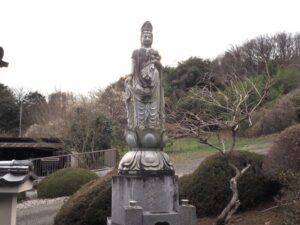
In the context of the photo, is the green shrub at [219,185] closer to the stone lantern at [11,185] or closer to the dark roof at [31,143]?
the stone lantern at [11,185]

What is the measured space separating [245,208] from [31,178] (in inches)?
300

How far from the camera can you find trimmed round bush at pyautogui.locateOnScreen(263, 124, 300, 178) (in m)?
9.35

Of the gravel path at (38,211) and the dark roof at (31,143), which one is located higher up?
the dark roof at (31,143)

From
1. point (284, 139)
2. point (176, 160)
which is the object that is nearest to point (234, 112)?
point (284, 139)

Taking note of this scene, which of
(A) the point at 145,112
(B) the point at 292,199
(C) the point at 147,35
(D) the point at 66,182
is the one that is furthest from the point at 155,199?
(D) the point at 66,182

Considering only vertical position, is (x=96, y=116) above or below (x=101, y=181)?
above

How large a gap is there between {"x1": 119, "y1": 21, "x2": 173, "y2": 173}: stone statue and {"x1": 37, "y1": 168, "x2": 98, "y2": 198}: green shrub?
8.25 metres

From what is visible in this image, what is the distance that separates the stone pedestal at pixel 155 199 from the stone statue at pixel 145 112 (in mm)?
213

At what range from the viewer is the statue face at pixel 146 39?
848cm

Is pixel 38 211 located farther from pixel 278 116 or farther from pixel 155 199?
pixel 278 116

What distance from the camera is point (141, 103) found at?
8148 mm

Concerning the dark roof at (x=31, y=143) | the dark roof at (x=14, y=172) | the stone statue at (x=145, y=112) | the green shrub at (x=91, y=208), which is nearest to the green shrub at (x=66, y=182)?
the green shrub at (x=91, y=208)

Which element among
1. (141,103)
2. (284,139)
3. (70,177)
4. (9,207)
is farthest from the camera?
(70,177)

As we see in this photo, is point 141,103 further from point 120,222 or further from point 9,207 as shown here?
point 9,207
